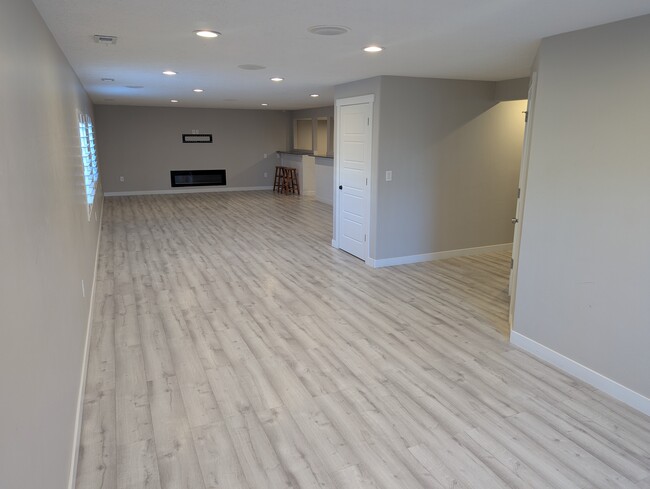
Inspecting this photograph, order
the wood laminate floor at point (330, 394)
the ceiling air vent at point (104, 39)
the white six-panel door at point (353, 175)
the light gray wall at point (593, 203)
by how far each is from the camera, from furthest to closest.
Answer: the white six-panel door at point (353, 175) → the ceiling air vent at point (104, 39) → the light gray wall at point (593, 203) → the wood laminate floor at point (330, 394)

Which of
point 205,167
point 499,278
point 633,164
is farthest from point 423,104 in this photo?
point 205,167

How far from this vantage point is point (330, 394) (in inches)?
112

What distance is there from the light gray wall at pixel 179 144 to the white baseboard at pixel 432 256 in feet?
26.7

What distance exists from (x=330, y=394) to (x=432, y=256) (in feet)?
11.5

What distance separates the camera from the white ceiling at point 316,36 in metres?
2.38

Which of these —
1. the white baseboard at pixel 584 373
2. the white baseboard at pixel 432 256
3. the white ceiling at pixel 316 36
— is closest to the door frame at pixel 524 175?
the white baseboard at pixel 584 373

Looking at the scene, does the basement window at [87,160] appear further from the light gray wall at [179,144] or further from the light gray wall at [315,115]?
the light gray wall at [315,115]

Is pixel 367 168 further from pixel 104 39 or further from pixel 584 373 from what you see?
pixel 584 373

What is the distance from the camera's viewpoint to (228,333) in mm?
3703

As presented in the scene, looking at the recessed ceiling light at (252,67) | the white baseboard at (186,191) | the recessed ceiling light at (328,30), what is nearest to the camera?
the recessed ceiling light at (328,30)

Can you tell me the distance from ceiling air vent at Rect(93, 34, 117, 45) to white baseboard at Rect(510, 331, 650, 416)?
3.79m

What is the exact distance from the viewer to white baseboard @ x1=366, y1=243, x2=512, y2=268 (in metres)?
5.67

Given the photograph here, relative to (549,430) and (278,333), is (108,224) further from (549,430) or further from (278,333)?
(549,430)

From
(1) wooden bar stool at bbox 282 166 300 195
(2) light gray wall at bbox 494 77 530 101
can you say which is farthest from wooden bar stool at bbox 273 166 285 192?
(2) light gray wall at bbox 494 77 530 101
